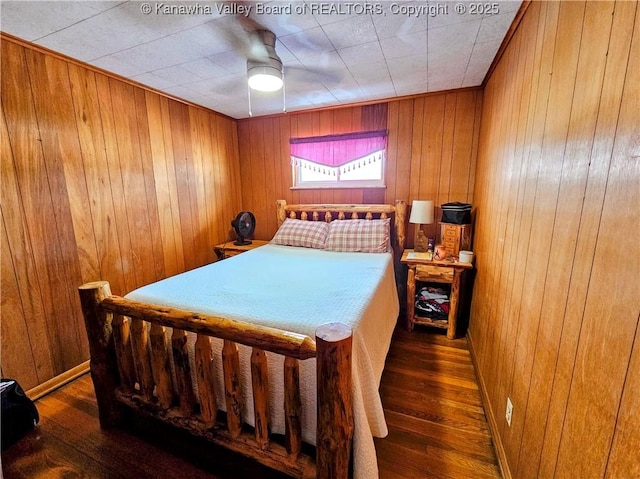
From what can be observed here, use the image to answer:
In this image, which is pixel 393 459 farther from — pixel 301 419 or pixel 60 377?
pixel 60 377

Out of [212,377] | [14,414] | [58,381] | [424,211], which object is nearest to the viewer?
[212,377]

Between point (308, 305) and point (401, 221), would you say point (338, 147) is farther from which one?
point (308, 305)

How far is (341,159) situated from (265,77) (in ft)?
4.71

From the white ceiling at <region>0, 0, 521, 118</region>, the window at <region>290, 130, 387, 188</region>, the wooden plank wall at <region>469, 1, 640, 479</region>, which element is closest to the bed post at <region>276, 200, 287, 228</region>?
the window at <region>290, 130, 387, 188</region>

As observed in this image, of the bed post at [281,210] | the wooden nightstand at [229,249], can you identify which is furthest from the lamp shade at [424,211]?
the wooden nightstand at [229,249]

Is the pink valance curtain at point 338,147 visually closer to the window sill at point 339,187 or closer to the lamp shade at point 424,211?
the window sill at point 339,187

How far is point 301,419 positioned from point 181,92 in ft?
9.14

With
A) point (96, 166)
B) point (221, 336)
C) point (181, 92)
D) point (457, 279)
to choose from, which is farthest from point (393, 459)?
point (181, 92)

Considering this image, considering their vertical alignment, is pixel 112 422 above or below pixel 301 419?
below

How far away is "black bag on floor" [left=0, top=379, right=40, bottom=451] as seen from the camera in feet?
4.79

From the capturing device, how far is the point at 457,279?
234 centimetres

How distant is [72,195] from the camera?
1.96 metres

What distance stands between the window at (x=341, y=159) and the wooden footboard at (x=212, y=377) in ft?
7.52

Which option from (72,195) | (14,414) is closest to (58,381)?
(14,414)
